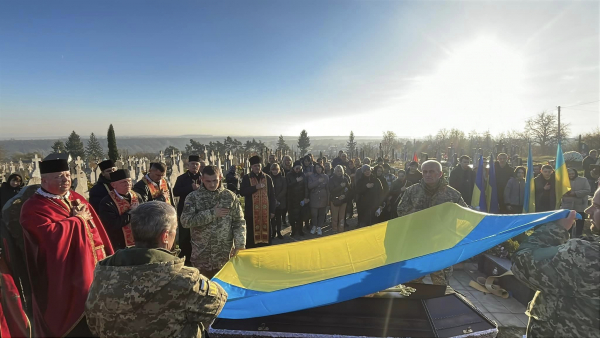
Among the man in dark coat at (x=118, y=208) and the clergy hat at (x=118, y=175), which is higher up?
the clergy hat at (x=118, y=175)

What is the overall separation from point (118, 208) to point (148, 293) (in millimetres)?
2765

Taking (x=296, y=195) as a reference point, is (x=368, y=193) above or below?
above

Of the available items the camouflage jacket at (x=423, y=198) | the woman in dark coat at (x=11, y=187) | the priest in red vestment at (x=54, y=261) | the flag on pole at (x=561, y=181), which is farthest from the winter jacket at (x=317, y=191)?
the woman in dark coat at (x=11, y=187)

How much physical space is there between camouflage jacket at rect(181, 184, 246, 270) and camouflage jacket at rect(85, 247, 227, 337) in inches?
74.8

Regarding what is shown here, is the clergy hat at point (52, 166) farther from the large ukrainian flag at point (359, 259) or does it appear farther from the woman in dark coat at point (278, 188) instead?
the woman in dark coat at point (278, 188)

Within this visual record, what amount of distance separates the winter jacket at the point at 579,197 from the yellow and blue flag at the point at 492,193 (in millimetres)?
1289

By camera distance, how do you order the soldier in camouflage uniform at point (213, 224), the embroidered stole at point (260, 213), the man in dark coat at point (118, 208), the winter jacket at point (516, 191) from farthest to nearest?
the winter jacket at point (516, 191)
the embroidered stole at point (260, 213)
the man in dark coat at point (118, 208)
the soldier in camouflage uniform at point (213, 224)

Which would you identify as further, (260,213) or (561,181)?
(561,181)

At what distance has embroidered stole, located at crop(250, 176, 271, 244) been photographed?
19.0ft

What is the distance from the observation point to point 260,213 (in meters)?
5.81

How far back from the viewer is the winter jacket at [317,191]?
7.36m

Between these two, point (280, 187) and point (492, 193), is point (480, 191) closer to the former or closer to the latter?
point (492, 193)

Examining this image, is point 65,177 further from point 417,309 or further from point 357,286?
point 417,309

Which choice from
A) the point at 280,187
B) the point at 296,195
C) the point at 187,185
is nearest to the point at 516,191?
the point at 296,195
